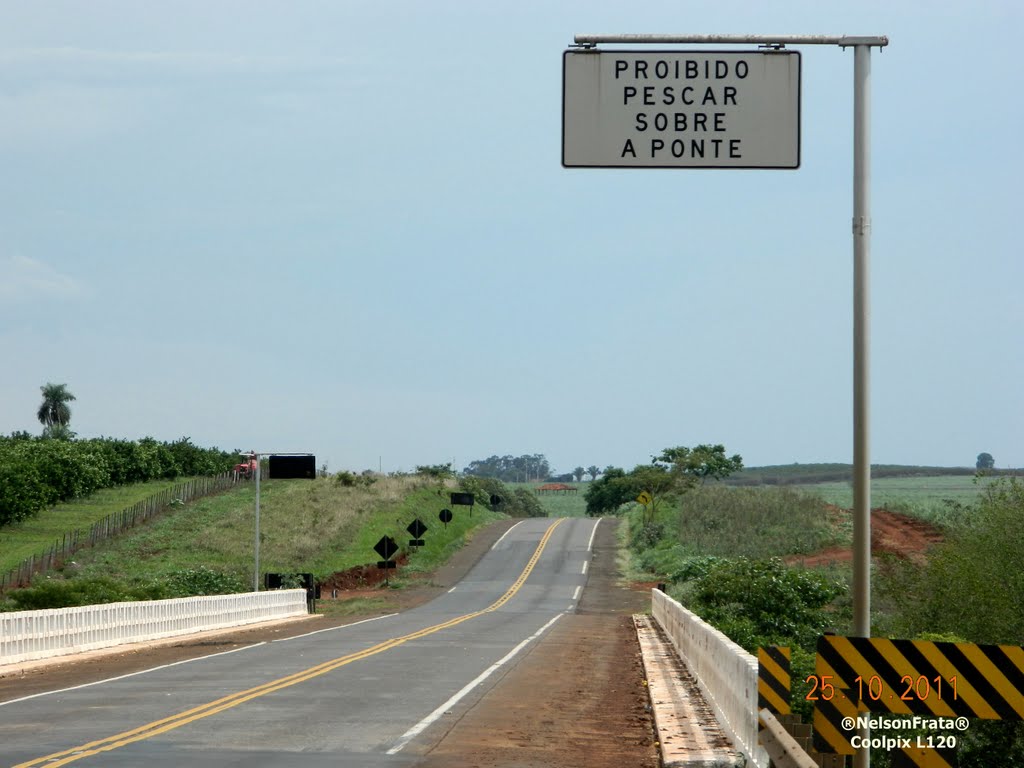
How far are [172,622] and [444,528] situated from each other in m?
55.0

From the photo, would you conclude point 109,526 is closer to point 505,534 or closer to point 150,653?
point 505,534

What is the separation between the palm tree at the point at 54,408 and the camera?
155 m

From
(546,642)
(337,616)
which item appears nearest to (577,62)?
(546,642)

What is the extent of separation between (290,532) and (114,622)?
51.6m

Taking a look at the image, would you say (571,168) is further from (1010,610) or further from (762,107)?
(1010,610)

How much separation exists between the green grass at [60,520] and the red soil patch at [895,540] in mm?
39442

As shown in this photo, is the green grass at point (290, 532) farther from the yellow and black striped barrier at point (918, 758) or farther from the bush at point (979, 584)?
the yellow and black striped barrier at point (918, 758)

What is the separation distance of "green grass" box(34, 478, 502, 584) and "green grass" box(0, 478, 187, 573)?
10.1ft

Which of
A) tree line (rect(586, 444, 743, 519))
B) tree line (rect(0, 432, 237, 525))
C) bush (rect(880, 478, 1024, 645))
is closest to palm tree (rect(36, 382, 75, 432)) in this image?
tree line (rect(0, 432, 237, 525))

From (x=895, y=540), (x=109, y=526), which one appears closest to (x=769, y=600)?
(x=895, y=540)

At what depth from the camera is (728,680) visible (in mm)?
14633

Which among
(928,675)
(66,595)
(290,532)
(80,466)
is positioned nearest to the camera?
(928,675)

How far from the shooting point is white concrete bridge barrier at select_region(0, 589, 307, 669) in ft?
86.3

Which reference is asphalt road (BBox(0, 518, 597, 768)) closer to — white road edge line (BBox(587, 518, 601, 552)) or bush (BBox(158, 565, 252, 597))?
Result: bush (BBox(158, 565, 252, 597))
